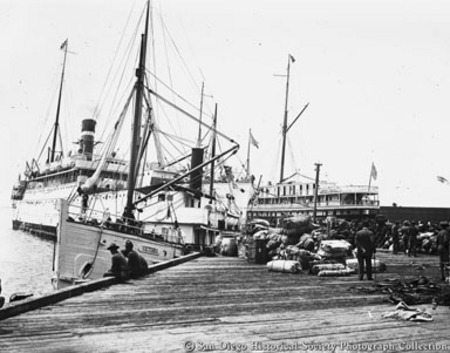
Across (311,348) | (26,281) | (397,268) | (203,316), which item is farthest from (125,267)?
(26,281)

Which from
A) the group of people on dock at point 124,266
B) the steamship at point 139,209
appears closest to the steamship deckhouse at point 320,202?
the steamship at point 139,209

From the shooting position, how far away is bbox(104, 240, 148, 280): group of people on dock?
1037cm

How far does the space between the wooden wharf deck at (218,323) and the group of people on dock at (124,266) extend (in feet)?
1.43

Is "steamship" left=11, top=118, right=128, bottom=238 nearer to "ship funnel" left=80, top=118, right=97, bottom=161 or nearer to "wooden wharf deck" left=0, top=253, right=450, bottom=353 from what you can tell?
"ship funnel" left=80, top=118, right=97, bottom=161

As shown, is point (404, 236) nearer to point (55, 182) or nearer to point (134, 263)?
point (134, 263)

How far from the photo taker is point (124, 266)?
34.9 feet

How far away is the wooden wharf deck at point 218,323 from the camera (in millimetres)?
5137

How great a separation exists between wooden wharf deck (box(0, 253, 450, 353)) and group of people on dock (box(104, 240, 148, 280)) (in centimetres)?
44

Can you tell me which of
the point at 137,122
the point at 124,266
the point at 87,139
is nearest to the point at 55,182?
the point at 87,139

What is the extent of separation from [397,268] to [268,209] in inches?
1260

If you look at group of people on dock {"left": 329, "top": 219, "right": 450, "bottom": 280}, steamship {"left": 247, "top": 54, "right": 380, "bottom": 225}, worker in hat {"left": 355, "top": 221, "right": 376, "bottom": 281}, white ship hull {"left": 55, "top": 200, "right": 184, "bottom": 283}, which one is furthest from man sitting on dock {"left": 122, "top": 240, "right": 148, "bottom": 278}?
steamship {"left": 247, "top": 54, "right": 380, "bottom": 225}

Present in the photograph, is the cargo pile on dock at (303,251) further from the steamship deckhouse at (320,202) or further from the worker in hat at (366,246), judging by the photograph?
the steamship deckhouse at (320,202)

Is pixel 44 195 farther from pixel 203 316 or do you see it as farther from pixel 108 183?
pixel 203 316

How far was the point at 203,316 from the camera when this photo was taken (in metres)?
6.88
